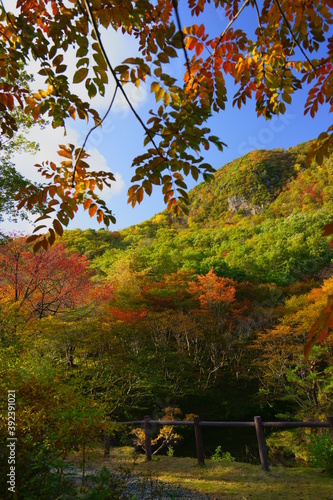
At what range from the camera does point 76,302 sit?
10859mm

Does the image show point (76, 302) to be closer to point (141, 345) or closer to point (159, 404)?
point (141, 345)

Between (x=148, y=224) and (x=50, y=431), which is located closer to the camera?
(x=50, y=431)

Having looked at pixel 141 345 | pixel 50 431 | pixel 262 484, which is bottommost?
pixel 262 484

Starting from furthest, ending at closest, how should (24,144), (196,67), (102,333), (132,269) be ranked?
(132,269), (102,333), (24,144), (196,67)

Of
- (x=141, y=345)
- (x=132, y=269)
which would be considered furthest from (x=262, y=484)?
(x=132, y=269)

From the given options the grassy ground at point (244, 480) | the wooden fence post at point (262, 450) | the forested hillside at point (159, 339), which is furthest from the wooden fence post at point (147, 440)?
the wooden fence post at point (262, 450)

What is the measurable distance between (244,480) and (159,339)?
8302 millimetres

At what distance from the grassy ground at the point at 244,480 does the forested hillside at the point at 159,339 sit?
3.21 ft

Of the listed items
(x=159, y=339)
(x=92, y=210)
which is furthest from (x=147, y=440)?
(x=159, y=339)

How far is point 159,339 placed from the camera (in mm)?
12562

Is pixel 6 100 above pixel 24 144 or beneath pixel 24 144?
beneath

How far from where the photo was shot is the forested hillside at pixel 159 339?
363 cm

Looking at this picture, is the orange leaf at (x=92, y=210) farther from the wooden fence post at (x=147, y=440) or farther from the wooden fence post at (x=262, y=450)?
the wooden fence post at (x=147, y=440)

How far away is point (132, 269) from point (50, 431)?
39.2 feet
